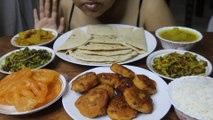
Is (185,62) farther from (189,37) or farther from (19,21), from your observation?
(19,21)

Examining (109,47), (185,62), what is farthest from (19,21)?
(185,62)

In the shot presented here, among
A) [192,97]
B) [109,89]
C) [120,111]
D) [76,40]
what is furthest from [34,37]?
[192,97]

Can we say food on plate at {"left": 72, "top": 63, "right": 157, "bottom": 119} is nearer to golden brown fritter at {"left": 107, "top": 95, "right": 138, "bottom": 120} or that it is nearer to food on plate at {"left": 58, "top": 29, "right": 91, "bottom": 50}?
golden brown fritter at {"left": 107, "top": 95, "right": 138, "bottom": 120}

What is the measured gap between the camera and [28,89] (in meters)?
0.97

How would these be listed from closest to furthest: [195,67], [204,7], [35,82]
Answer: [35,82] → [195,67] → [204,7]

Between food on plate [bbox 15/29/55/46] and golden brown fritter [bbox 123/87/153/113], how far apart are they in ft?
2.48

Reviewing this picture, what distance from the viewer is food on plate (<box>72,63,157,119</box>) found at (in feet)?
2.93

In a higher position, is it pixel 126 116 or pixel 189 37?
pixel 189 37

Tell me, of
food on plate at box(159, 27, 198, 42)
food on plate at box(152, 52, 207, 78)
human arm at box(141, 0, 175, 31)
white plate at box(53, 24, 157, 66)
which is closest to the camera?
food on plate at box(152, 52, 207, 78)

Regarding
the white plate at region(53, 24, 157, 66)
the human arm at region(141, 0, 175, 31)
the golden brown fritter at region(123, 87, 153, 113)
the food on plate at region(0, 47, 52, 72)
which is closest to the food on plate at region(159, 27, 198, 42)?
the white plate at region(53, 24, 157, 66)

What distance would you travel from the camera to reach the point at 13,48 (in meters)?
1.48

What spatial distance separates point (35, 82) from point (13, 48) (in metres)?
0.57

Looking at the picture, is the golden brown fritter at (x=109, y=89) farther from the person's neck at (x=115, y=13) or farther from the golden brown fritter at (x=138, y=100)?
the person's neck at (x=115, y=13)

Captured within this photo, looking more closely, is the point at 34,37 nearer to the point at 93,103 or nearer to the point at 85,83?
the point at 85,83
